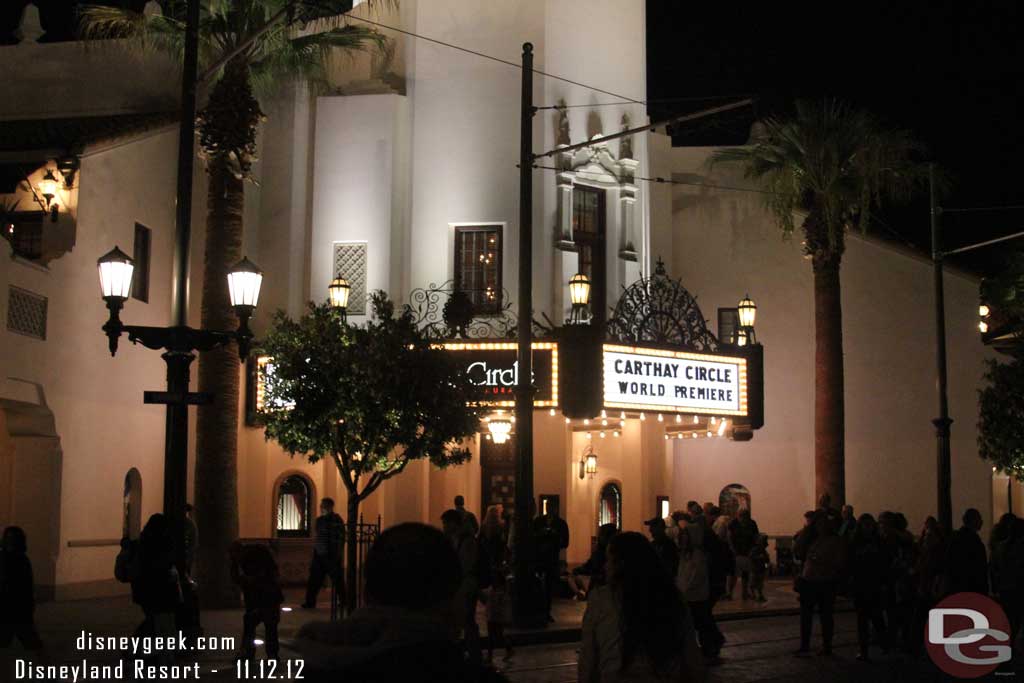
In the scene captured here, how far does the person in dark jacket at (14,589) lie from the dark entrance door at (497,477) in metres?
18.8

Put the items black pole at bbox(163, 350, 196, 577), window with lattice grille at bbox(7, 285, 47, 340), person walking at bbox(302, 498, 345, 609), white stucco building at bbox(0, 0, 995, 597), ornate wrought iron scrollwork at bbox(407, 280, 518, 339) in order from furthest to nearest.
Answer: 1. ornate wrought iron scrollwork at bbox(407, 280, 518, 339)
2. white stucco building at bbox(0, 0, 995, 597)
3. window with lattice grille at bbox(7, 285, 47, 340)
4. person walking at bbox(302, 498, 345, 609)
5. black pole at bbox(163, 350, 196, 577)

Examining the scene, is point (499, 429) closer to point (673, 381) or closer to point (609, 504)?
point (673, 381)

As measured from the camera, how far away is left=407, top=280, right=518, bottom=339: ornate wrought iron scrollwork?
1040 inches

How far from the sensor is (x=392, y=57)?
30.6 meters

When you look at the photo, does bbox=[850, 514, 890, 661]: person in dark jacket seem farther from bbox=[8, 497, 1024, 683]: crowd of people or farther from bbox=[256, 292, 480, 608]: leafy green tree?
bbox=[256, 292, 480, 608]: leafy green tree

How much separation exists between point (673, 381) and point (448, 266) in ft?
20.1

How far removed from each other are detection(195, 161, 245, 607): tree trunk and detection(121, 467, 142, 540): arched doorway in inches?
168

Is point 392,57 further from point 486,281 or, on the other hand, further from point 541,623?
point 541,623

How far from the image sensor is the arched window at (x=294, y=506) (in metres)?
30.2

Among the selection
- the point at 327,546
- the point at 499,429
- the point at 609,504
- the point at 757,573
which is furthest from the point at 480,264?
the point at 327,546

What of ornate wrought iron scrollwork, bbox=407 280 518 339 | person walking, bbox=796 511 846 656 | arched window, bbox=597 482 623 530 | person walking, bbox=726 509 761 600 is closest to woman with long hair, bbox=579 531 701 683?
person walking, bbox=796 511 846 656

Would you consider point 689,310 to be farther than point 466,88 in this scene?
No

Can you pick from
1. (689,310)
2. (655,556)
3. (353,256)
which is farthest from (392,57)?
(655,556)

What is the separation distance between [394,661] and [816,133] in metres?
29.0
